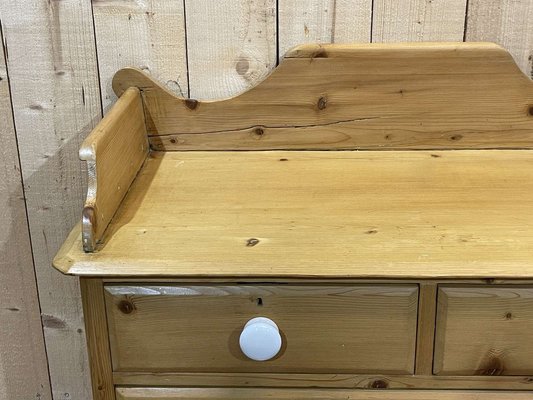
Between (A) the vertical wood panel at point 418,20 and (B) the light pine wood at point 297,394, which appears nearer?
(B) the light pine wood at point 297,394

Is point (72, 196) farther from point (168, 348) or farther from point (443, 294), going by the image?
point (443, 294)

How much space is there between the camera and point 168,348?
0.84 metres

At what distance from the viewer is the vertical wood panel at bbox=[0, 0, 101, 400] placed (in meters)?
1.09

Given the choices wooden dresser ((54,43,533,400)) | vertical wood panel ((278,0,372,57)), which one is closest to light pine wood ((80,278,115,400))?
wooden dresser ((54,43,533,400))

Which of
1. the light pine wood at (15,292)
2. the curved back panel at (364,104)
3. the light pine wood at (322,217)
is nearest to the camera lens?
the light pine wood at (322,217)

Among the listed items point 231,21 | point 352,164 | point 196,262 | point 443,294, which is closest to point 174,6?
point 231,21

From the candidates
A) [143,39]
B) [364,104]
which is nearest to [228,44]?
[143,39]

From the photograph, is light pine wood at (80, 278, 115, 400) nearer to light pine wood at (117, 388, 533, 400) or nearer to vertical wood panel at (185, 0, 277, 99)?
light pine wood at (117, 388, 533, 400)

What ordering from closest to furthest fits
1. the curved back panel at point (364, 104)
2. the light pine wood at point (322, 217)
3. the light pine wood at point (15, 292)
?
the light pine wood at point (322, 217) < the curved back panel at point (364, 104) < the light pine wood at point (15, 292)

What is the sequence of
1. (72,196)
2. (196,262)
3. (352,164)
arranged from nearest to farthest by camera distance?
(196,262) → (352,164) → (72,196)

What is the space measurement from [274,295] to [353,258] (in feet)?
0.34

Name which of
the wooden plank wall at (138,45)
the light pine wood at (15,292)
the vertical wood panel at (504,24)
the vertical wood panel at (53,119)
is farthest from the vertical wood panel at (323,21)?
the light pine wood at (15,292)

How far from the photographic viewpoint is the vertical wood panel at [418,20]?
106 centimetres

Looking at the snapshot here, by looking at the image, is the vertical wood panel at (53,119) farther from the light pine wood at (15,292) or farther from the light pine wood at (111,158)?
the light pine wood at (111,158)
